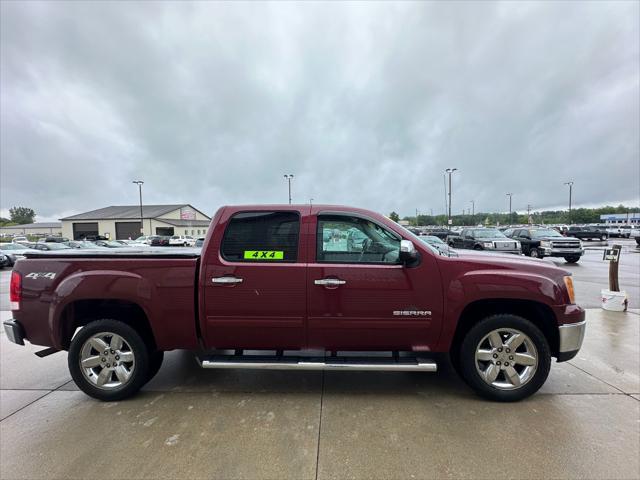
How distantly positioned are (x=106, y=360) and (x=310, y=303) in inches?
85.0

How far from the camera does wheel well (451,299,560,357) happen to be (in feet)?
10.6

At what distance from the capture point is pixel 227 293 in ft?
10.2

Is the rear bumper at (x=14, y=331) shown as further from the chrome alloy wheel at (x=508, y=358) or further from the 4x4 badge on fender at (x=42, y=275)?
the chrome alloy wheel at (x=508, y=358)

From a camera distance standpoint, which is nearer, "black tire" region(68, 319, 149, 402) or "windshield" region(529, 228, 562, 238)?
"black tire" region(68, 319, 149, 402)

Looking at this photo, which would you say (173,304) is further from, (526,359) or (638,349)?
(638,349)

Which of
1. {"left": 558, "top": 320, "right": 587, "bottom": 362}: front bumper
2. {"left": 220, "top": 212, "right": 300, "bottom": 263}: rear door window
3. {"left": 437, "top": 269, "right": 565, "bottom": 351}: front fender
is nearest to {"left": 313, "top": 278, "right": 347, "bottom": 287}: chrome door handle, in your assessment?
{"left": 220, "top": 212, "right": 300, "bottom": 263}: rear door window

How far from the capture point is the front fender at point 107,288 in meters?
3.16

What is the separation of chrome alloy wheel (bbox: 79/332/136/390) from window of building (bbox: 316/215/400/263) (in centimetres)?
220

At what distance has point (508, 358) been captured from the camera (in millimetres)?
3131

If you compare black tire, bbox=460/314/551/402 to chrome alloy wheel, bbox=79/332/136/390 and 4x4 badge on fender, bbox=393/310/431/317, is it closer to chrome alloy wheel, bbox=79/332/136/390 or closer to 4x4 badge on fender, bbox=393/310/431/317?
4x4 badge on fender, bbox=393/310/431/317

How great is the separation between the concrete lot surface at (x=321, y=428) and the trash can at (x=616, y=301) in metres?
3.16

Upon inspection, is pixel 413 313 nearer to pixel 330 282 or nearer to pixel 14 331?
pixel 330 282

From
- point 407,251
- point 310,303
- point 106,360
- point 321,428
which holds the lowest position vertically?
point 321,428

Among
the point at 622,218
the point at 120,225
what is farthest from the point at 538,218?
the point at 120,225
